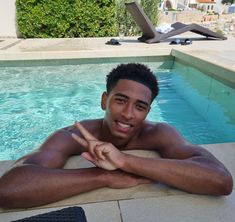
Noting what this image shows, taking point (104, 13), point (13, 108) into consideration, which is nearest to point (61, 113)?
point (13, 108)

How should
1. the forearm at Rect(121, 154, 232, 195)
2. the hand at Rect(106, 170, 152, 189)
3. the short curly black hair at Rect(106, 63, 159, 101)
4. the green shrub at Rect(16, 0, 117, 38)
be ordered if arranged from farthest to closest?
the green shrub at Rect(16, 0, 117, 38), the short curly black hair at Rect(106, 63, 159, 101), the hand at Rect(106, 170, 152, 189), the forearm at Rect(121, 154, 232, 195)

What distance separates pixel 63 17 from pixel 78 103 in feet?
24.0

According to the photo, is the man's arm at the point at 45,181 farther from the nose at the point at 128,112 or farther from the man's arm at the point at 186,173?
the nose at the point at 128,112

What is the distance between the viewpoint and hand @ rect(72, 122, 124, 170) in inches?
70.7

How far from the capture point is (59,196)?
187 cm

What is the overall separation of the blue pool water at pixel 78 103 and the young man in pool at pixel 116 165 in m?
2.47

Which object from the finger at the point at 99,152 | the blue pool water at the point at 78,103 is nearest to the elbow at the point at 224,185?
the finger at the point at 99,152

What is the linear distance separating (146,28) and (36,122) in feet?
20.2

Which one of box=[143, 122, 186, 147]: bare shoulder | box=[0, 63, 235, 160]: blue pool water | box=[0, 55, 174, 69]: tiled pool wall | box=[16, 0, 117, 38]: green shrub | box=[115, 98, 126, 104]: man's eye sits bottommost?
box=[0, 63, 235, 160]: blue pool water

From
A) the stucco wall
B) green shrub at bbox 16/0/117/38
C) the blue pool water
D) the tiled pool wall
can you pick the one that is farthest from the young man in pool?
the stucco wall

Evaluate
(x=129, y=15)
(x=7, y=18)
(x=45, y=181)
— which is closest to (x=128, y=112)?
(x=45, y=181)

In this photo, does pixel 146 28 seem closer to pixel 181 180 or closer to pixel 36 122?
pixel 36 122

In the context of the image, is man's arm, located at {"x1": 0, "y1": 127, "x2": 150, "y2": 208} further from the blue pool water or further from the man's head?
the blue pool water

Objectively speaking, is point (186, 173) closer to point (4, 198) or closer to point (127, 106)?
point (127, 106)
